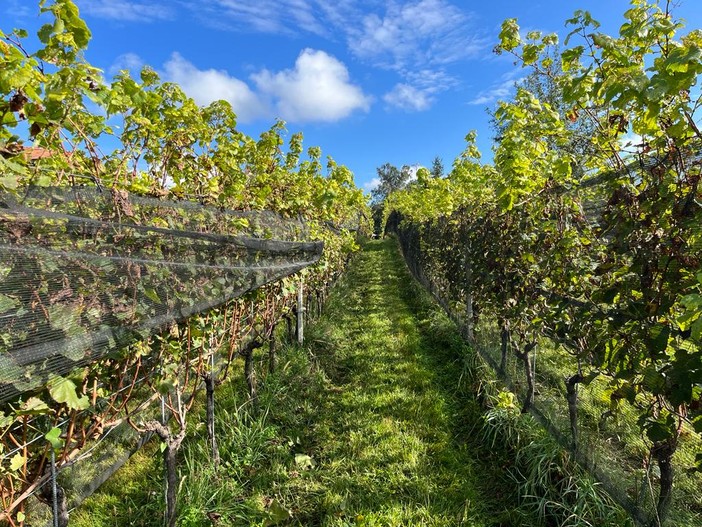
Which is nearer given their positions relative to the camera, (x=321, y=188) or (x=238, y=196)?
(x=238, y=196)

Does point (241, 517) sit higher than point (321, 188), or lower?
lower

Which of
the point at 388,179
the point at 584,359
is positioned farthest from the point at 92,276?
the point at 388,179

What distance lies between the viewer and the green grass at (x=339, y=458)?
268cm

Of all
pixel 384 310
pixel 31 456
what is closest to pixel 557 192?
pixel 31 456

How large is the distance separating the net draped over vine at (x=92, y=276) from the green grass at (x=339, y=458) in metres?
1.57

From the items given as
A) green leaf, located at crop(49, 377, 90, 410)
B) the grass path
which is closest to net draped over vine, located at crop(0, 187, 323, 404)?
green leaf, located at crop(49, 377, 90, 410)

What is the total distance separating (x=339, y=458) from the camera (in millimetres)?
3320

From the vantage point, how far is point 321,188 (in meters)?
5.78

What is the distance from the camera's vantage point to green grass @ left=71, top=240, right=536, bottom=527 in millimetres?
2676

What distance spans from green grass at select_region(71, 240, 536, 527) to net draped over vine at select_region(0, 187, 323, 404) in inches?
61.7

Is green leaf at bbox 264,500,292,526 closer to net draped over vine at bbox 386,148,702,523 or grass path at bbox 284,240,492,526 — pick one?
grass path at bbox 284,240,492,526

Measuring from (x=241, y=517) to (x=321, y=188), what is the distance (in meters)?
4.14

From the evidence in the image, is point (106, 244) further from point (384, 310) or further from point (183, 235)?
point (384, 310)

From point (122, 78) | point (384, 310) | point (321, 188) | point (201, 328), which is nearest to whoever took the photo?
point (122, 78)
